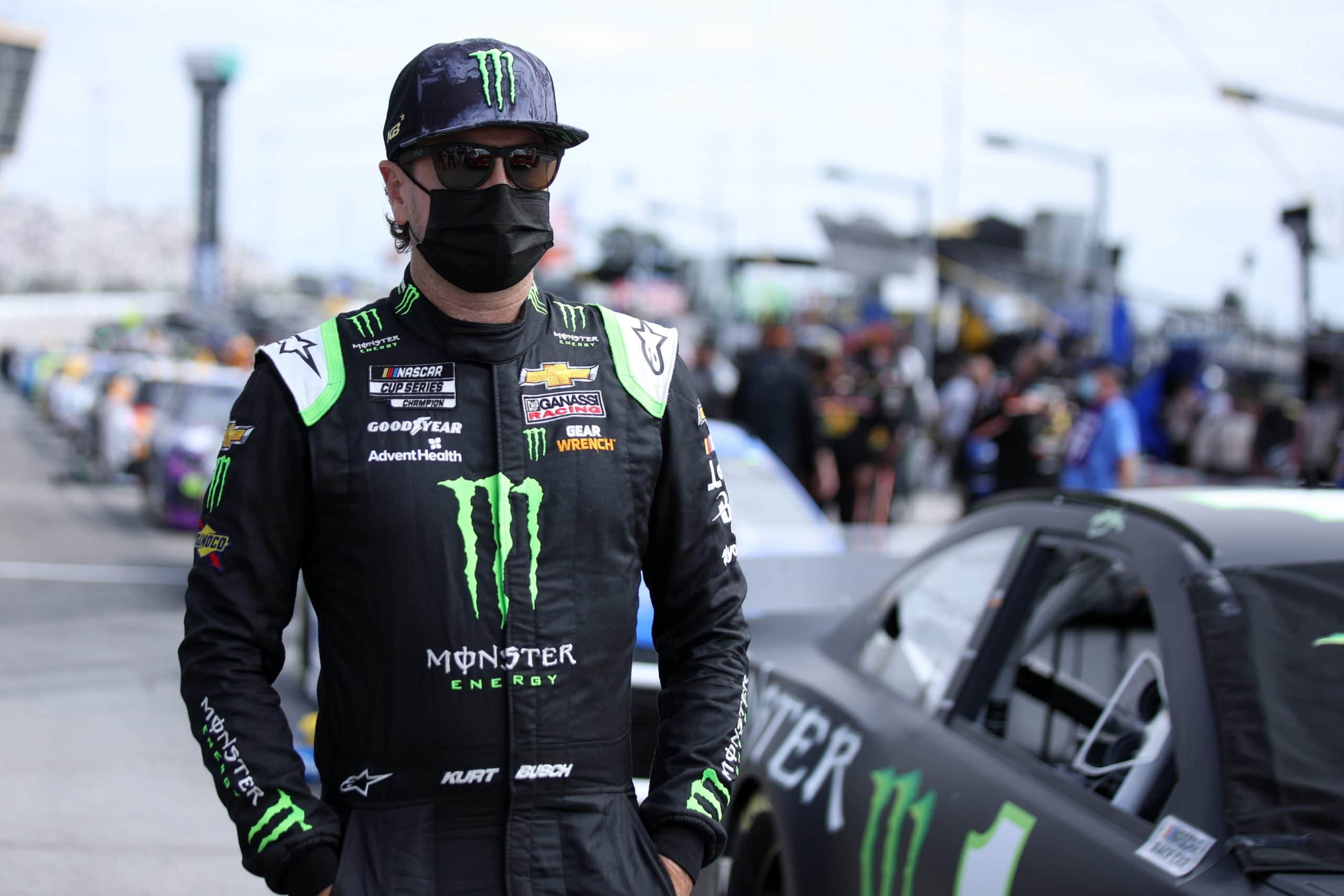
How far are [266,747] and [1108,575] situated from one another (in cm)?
281

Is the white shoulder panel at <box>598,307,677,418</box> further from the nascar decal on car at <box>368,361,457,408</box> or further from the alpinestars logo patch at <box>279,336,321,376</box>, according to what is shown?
the alpinestars logo patch at <box>279,336,321,376</box>

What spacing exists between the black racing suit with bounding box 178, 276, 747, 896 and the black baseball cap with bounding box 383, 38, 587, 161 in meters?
0.26

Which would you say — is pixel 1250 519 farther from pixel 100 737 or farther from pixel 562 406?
pixel 100 737

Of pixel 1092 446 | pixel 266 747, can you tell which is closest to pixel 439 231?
pixel 266 747

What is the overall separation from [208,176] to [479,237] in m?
73.1

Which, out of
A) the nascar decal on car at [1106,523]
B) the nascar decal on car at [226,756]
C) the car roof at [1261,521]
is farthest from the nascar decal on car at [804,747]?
the nascar decal on car at [226,756]

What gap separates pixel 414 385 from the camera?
6.51 ft

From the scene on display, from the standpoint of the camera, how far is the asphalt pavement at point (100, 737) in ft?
16.5

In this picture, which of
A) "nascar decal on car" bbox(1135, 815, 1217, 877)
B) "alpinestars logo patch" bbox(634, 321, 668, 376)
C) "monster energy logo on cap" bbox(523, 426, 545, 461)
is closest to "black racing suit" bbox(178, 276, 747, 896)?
"monster energy logo on cap" bbox(523, 426, 545, 461)

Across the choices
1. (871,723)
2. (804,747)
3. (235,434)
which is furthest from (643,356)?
(804,747)

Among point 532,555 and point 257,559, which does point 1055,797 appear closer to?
point 532,555

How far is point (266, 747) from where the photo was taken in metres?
1.88

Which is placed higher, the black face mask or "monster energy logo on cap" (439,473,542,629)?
the black face mask

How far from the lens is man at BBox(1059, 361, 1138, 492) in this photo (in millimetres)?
10539
